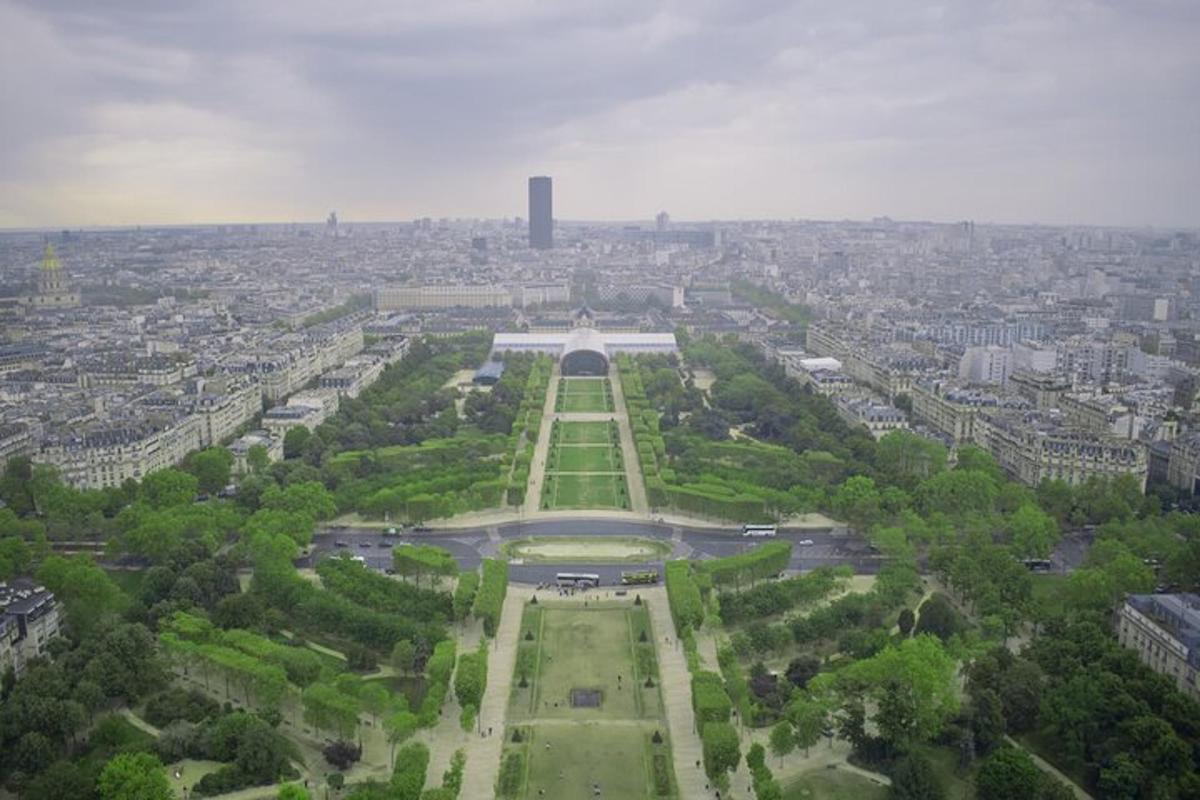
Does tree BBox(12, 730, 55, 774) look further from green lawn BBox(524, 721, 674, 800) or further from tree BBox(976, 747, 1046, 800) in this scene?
tree BBox(976, 747, 1046, 800)

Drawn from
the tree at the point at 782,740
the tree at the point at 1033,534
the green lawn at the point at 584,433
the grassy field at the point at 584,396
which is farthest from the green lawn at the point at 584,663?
the grassy field at the point at 584,396

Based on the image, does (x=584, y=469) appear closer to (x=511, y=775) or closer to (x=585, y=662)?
(x=585, y=662)

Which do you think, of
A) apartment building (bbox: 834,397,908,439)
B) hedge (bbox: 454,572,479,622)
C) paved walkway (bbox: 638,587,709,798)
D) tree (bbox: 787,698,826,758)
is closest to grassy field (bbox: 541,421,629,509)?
hedge (bbox: 454,572,479,622)

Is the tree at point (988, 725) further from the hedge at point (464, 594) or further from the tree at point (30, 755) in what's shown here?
the tree at point (30, 755)

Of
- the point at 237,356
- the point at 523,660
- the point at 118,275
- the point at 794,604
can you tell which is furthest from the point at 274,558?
the point at 118,275

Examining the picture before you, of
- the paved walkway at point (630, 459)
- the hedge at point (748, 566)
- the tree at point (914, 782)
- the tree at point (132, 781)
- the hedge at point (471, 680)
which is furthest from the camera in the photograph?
the paved walkway at point (630, 459)
